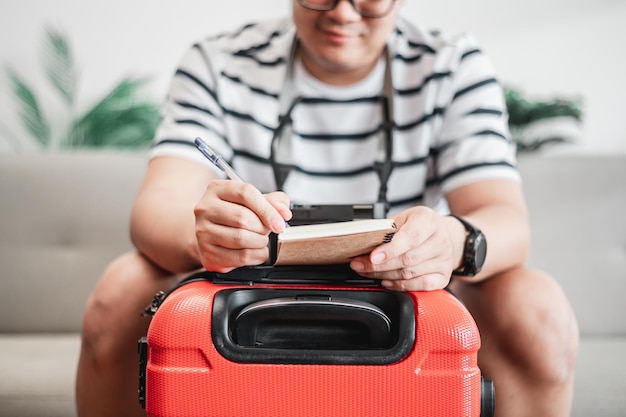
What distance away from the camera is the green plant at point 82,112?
2094 mm

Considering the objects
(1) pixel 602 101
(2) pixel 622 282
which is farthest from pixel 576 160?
(1) pixel 602 101

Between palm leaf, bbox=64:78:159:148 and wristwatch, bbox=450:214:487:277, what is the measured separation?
1435 millimetres

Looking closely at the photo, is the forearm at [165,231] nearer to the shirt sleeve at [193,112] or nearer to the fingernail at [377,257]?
the shirt sleeve at [193,112]

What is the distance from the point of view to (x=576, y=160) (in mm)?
1589

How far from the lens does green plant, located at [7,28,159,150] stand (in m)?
2.09

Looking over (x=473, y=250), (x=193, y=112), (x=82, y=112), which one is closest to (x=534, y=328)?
(x=473, y=250)

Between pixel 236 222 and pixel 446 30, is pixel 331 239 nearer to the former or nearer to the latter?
pixel 236 222

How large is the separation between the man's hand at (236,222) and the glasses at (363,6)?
0.39 metres

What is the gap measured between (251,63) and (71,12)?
1.27m

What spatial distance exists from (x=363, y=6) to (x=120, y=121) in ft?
4.09

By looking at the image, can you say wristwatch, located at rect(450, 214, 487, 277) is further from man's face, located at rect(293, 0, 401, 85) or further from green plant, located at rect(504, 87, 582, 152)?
green plant, located at rect(504, 87, 582, 152)

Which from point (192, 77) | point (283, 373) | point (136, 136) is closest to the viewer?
point (283, 373)

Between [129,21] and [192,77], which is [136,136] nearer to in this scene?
[129,21]

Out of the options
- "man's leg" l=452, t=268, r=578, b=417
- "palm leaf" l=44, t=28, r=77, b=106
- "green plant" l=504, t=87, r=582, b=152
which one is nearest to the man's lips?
"man's leg" l=452, t=268, r=578, b=417
